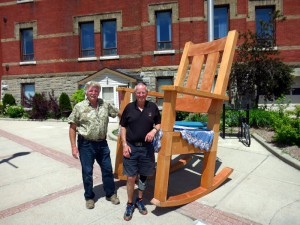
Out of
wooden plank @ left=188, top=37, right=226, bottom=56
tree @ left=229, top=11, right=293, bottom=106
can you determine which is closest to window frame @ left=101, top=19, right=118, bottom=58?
tree @ left=229, top=11, right=293, bottom=106

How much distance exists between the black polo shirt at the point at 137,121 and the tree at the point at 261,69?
28.4ft

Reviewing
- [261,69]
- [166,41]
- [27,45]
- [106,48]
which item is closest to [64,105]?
[106,48]

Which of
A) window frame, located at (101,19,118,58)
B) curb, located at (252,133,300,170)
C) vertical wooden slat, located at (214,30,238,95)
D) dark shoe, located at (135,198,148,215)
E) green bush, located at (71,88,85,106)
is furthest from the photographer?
window frame, located at (101,19,118,58)

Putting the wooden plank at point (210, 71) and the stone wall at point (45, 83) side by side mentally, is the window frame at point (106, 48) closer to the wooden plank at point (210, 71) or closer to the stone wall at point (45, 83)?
the stone wall at point (45, 83)

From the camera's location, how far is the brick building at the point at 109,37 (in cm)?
1330

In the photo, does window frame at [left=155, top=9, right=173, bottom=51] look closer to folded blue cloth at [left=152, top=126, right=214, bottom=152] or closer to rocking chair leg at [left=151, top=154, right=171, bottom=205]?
folded blue cloth at [left=152, top=126, right=214, bottom=152]

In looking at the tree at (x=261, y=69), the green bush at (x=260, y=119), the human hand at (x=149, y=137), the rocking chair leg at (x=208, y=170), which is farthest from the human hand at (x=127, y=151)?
the tree at (x=261, y=69)

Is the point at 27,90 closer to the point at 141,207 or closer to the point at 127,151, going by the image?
the point at 127,151

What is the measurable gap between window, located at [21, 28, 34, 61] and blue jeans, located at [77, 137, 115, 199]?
1615 cm

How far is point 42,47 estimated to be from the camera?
1647 cm

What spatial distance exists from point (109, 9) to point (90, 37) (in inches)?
86.0

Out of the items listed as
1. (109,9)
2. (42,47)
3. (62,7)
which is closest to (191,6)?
(109,9)

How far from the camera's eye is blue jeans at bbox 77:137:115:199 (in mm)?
3449

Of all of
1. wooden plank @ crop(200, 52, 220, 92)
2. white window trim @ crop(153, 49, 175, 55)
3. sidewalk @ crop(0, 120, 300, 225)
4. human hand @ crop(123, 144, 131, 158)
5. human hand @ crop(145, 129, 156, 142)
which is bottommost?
sidewalk @ crop(0, 120, 300, 225)
